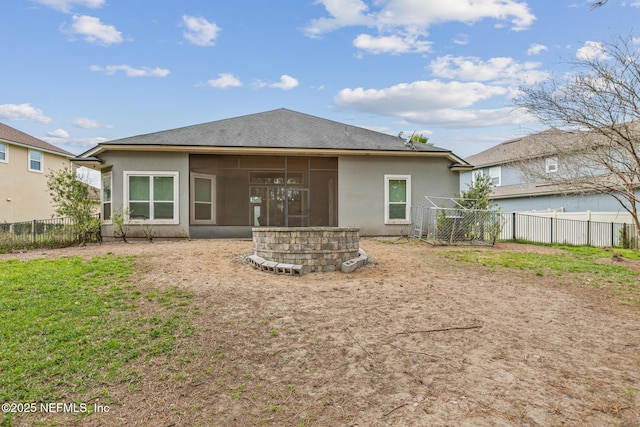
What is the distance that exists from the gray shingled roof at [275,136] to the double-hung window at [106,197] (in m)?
1.56

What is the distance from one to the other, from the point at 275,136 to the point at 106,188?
20.7 ft

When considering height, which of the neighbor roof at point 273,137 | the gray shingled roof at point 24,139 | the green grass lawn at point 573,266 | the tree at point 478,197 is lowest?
the green grass lawn at point 573,266

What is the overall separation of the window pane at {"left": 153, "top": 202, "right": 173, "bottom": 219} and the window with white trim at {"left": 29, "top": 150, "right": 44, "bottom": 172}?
43.9 feet

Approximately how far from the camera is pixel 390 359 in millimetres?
4031

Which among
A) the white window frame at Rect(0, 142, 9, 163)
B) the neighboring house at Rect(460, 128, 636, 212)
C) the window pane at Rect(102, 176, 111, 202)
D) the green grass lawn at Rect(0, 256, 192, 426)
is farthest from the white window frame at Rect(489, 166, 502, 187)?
the white window frame at Rect(0, 142, 9, 163)

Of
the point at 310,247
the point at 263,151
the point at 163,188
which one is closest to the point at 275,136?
the point at 263,151

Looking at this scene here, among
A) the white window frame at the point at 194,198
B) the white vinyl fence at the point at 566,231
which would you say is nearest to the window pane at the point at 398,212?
the white vinyl fence at the point at 566,231

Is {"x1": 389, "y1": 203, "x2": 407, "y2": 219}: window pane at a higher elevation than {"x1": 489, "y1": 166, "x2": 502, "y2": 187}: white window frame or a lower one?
lower

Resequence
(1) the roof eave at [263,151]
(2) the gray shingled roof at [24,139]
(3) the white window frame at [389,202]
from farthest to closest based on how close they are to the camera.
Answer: (2) the gray shingled roof at [24,139], (3) the white window frame at [389,202], (1) the roof eave at [263,151]

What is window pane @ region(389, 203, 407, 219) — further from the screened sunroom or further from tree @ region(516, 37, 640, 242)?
tree @ region(516, 37, 640, 242)

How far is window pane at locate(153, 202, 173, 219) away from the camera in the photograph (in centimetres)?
1275

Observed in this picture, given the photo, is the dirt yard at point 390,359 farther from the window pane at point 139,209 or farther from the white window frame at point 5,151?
the white window frame at point 5,151

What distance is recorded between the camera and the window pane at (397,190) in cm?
1378

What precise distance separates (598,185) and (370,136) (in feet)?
25.7
